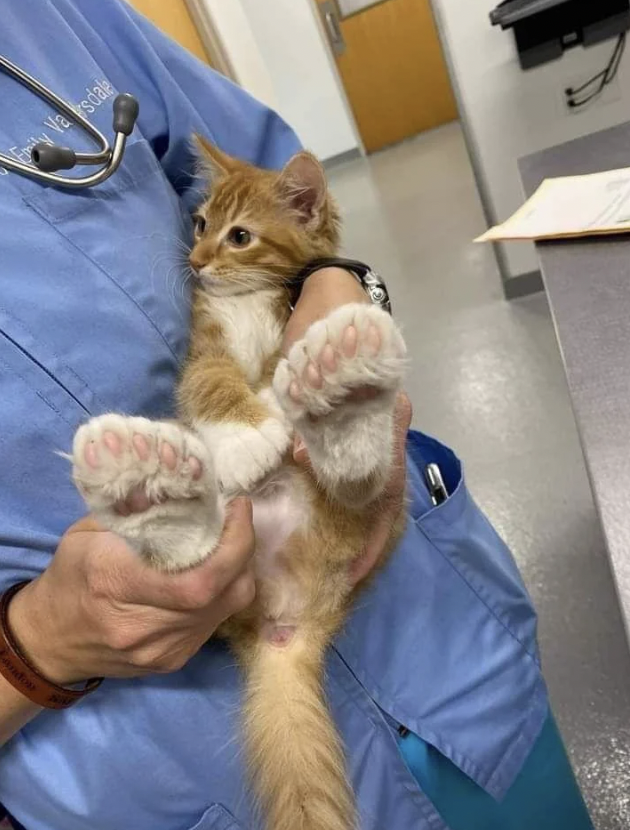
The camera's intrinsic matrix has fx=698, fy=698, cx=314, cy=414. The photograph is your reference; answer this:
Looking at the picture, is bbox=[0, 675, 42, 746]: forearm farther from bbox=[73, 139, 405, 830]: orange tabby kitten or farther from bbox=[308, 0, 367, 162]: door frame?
bbox=[308, 0, 367, 162]: door frame

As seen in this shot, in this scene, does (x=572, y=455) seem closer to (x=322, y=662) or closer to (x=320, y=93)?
(x=322, y=662)

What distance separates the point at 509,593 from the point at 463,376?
65.5 inches

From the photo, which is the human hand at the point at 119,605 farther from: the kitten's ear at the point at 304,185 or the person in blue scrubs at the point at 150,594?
the kitten's ear at the point at 304,185

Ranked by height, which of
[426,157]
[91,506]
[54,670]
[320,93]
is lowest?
[426,157]

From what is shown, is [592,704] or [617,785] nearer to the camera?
[617,785]

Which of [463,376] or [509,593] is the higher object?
[509,593]

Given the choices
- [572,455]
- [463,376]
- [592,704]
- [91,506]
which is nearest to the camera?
[91,506]

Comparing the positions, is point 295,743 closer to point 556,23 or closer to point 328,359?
point 328,359

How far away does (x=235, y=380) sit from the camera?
870 mm

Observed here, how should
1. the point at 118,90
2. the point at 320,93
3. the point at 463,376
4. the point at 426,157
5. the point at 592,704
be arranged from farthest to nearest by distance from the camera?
1. the point at 320,93
2. the point at 426,157
3. the point at 463,376
4. the point at 592,704
5. the point at 118,90

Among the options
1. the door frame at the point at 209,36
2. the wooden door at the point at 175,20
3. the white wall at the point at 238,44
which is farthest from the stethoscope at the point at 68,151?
the door frame at the point at 209,36

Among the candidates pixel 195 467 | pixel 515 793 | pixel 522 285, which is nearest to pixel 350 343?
pixel 195 467

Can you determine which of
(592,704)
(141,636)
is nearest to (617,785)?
(592,704)

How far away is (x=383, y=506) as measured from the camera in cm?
79
